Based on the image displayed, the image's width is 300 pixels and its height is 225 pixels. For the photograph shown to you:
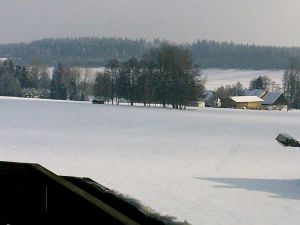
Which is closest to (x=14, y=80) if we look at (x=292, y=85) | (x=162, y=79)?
(x=162, y=79)

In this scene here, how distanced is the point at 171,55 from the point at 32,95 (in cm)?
5619

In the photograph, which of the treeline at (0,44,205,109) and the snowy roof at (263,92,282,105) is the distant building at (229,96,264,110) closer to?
the snowy roof at (263,92,282,105)

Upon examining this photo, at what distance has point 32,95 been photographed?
13212 centimetres

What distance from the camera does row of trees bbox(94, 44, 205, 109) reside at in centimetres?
8506

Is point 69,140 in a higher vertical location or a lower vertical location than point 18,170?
lower

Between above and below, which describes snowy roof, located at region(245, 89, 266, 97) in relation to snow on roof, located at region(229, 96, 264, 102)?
above

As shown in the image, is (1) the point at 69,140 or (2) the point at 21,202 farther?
(1) the point at 69,140

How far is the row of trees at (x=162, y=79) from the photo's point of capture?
85062 millimetres

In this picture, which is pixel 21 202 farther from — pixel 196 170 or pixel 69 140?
pixel 69 140

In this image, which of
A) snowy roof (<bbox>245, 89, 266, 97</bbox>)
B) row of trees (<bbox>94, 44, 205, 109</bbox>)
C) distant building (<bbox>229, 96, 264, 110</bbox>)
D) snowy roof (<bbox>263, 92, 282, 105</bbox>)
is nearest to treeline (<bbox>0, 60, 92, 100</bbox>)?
row of trees (<bbox>94, 44, 205, 109</bbox>)

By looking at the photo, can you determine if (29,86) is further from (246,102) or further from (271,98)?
(271,98)

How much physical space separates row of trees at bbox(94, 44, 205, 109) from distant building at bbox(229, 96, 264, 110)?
3440 centimetres

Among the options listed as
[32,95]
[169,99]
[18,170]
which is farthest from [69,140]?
[32,95]

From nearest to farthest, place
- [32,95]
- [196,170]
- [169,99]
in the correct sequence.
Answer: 1. [196,170]
2. [169,99]
3. [32,95]
